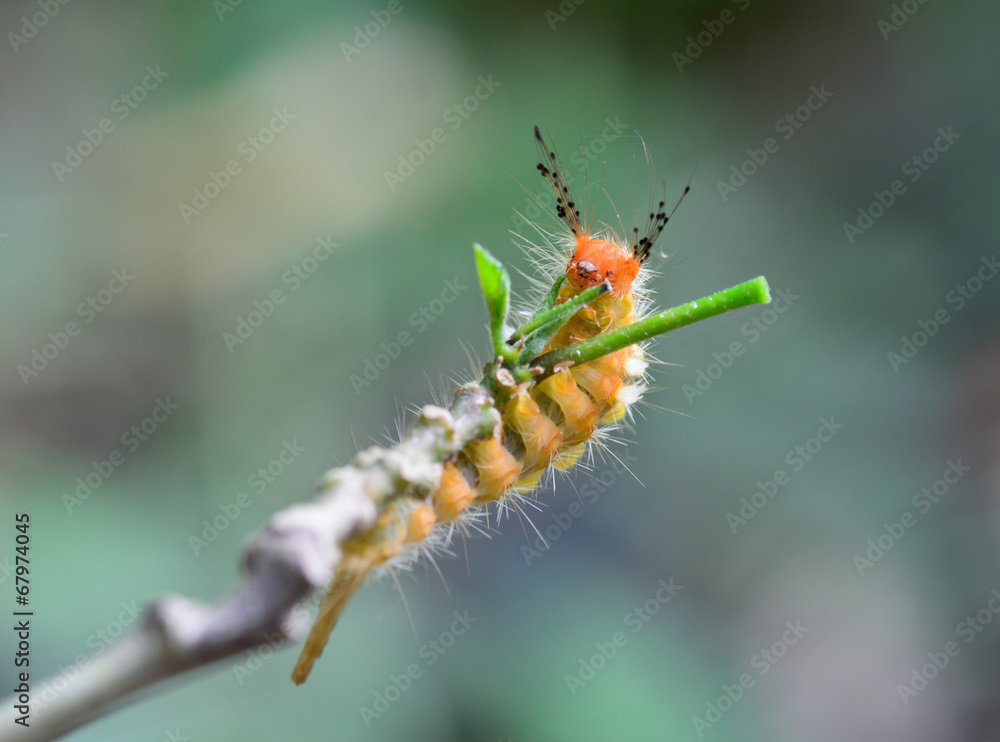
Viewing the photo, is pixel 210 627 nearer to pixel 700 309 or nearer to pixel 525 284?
pixel 700 309

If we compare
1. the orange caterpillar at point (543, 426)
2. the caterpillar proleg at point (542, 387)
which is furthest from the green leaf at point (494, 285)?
the orange caterpillar at point (543, 426)

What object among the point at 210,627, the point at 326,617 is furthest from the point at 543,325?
the point at 210,627

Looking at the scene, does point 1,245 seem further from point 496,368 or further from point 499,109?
point 496,368

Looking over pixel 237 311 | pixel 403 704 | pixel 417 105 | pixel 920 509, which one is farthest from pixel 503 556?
pixel 417 105

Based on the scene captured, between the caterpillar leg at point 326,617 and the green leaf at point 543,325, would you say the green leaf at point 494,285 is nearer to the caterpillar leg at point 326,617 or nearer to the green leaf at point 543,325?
the green leaf at point 543,325

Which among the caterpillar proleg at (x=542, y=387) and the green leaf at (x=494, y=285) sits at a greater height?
the green leaf at (x=494, y=285)

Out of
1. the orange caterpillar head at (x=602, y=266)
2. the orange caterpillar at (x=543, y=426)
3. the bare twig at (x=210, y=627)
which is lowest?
the bare twig at (x=210, y=627)

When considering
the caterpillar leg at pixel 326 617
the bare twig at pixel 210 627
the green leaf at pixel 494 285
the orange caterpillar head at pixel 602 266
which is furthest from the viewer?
the orange caterpillar head at pixel 602 266
